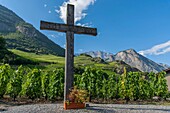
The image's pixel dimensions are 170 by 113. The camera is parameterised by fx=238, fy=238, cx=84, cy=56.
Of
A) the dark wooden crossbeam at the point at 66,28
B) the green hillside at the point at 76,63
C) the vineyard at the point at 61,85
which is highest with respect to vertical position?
the green hillside at the point at 76,63

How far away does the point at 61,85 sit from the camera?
21.1 metres

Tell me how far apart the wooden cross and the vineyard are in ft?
26.1

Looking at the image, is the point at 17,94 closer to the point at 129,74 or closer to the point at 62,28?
the point at 62,28

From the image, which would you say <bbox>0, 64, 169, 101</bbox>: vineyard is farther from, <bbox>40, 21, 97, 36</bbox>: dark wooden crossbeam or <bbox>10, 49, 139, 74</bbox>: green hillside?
<bbox>10, 49, 139, 74</bbox>: green hillside

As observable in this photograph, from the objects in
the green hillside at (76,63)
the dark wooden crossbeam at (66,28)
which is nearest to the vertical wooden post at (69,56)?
the dark wooden crossbeam at (66,28)

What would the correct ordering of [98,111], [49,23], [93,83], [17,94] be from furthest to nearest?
[93,83]
[17,94]
[49,23]
[98,111]

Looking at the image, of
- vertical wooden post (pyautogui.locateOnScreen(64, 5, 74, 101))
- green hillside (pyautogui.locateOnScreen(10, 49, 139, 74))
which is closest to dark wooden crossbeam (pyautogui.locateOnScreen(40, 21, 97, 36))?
vertical wooden post (pyautogui.locateOnScreen(64, 5, 74, 101))

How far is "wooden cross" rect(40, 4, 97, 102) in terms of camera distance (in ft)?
42.3

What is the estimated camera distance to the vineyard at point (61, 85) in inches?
797

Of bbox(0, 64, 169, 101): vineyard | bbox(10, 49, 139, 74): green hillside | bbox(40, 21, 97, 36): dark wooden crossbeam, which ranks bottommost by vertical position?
bbox(0, 64, 169, 101): vineyard

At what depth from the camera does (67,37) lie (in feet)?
44.0

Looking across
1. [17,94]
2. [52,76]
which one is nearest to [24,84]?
[17,94]

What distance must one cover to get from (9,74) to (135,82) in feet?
40.2

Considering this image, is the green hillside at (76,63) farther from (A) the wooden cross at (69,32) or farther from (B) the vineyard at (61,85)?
(A) the wooden cross at (69,32)
